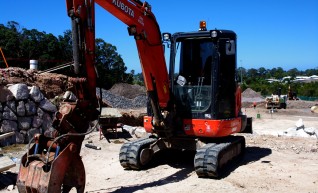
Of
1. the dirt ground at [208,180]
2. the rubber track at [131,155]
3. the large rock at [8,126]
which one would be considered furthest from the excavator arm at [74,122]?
the large rock at [8,126]

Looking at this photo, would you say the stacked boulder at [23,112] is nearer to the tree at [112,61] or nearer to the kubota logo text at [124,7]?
the kubota logo text at [124,7]

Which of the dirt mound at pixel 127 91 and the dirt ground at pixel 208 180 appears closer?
the dirt ground at pixel 208 180

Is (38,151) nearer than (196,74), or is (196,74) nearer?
(38,151)

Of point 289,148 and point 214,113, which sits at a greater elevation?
point 214,113

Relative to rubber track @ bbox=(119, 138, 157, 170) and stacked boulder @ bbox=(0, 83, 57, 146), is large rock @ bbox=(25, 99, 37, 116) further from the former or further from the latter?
rubber track @ bbox=(119, 138, 157, 170)

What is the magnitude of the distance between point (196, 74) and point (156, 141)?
5.45 feet

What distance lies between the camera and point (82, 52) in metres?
5.75

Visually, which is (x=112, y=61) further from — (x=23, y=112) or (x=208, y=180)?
(x=208, y=180)

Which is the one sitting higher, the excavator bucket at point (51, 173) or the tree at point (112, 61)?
the tree at point (112, 61)

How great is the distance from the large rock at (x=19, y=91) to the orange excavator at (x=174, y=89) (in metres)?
4.26

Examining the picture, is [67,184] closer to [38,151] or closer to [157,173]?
[38,151]

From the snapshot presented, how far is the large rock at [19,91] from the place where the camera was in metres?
11.0

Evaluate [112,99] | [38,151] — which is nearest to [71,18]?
[38,151]

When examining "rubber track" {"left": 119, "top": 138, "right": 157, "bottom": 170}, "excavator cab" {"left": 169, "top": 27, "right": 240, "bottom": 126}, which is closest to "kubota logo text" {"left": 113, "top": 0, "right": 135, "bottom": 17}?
"excavator cab" {"left": 169, "top": 27, "right": 240, "bottom": 126}
